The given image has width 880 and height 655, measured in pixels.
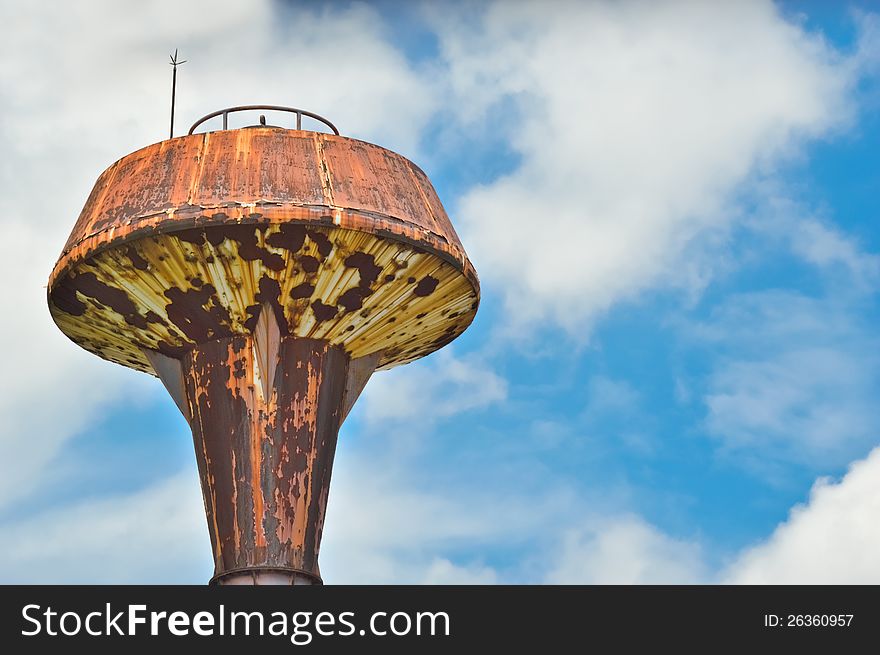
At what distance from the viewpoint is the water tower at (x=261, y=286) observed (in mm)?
15281

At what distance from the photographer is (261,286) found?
52.0ft

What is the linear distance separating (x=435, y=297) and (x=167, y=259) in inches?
125

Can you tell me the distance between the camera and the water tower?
1528 cm

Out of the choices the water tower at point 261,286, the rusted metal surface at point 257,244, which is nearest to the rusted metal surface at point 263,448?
the water tower at point 261,286

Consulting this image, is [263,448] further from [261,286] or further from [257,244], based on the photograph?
[257,244]

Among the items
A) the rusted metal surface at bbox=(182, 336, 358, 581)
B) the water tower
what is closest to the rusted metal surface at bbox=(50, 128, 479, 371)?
the water tower

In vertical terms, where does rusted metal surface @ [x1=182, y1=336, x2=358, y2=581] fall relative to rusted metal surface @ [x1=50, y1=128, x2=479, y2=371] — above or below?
below

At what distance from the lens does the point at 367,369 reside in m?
17.6

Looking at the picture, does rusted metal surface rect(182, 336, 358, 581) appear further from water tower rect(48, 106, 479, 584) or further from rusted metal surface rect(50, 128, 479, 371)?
rusted metal surface rect(50, 128, 479, 371)

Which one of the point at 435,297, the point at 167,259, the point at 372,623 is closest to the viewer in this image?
the point at 372,623

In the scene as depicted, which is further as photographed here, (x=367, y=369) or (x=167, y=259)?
(x=367, y=369)

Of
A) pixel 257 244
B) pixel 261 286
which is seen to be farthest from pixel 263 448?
pixel 257 244

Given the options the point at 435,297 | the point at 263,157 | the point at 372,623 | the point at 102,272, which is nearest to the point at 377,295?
the point at 435,297

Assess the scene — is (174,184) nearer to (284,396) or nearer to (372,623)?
(284,396)
